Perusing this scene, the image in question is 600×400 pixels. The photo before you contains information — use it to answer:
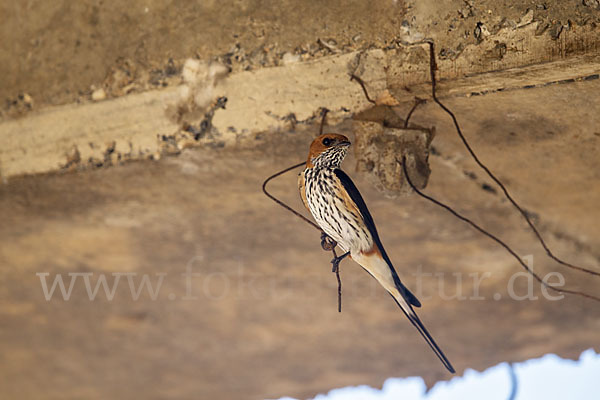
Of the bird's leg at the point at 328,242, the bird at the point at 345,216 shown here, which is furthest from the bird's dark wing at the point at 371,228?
the bird's leg at the point at 328,242

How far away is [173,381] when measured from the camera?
2.89m

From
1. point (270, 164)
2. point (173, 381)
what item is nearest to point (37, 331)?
point (173, 381)

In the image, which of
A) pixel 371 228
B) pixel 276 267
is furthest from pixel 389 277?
pixel 276 267

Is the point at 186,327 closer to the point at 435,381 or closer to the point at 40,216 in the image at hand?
the point at 40,216

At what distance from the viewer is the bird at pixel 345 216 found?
3.99 feet

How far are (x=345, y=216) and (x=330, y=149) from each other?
15 centimetres

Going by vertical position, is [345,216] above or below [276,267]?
above

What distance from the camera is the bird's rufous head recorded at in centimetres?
125

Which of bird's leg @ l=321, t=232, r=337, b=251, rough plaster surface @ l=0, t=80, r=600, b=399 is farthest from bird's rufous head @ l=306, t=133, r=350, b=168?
rough plaster surface @ l=0, t=80, r=600, b=399

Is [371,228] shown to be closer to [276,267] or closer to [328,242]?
[328,242]

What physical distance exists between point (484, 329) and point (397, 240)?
68 centimetres

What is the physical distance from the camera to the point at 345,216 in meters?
1.23

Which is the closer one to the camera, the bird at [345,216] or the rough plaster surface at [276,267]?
the bird at [345,216]

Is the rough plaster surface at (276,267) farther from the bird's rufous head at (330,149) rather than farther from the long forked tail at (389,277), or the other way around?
the long forked tail at (389,277)
